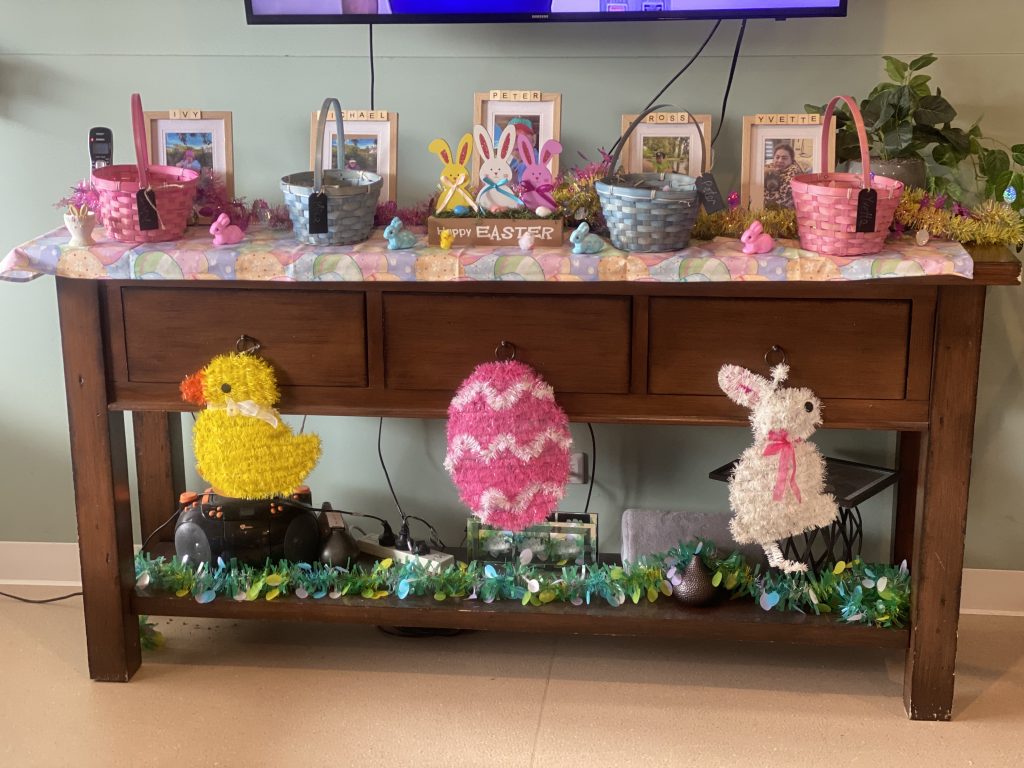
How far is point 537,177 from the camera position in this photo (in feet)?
7.46

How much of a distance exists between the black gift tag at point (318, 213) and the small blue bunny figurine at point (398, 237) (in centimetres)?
11

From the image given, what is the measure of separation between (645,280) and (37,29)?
144cm

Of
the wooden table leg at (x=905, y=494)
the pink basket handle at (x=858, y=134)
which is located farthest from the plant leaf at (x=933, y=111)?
the wooden table leg at (x=905, y=494)

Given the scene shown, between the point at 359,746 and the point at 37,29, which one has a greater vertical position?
the point at 37,29

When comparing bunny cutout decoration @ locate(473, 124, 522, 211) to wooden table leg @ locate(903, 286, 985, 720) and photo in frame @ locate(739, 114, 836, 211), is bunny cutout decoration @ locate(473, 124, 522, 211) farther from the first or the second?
Answer: wooden table leg @ locate(903, 286, 985, 720)

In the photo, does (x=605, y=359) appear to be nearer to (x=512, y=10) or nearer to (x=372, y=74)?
(x=512, y=10)

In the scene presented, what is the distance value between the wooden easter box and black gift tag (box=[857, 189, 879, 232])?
0.52 metres

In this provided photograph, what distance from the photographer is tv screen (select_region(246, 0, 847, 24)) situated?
7.32ft

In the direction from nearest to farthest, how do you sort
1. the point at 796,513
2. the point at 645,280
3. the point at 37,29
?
the point at 645,280 → the point at 796,513 → the point at 37,29

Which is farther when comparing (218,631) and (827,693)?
(218,631)

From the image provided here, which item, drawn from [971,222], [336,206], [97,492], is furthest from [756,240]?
[97,492]

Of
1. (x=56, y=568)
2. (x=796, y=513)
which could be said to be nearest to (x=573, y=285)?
(x=796, y=513)

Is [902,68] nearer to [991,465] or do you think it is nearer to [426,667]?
[991,465]

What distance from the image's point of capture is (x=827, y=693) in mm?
2328
